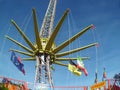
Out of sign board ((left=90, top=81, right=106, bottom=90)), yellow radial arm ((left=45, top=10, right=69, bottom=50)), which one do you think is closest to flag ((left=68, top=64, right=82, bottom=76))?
sign board ((left=90, top=81, right=106, bottom=90))

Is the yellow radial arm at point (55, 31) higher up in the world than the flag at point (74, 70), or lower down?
higher up

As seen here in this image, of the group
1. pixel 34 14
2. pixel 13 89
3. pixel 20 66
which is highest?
pixel 34 14

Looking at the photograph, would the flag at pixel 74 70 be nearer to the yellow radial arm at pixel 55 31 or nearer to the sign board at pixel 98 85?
the sign board at pixel 98 85

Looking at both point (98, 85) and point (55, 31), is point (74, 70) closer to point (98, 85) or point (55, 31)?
point (98, 85)

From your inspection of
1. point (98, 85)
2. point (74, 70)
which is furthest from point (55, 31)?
point (98, 85)

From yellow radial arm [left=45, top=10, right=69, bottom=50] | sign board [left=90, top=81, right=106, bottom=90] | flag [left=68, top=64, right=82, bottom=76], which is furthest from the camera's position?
yellow radial arm [left=45, top=10, right=69, bottom=50]

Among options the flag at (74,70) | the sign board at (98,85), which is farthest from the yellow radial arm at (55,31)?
the sign board at (98,85)

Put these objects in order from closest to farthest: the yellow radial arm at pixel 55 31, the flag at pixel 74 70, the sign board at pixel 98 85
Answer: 1. the sign board at pixel 98 85
2. the flag at pixel 74 70
3. the yellow radial arm at pixel 55 31

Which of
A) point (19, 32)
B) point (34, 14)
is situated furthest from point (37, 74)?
point (34, 14)

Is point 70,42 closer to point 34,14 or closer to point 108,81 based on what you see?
point 34,14

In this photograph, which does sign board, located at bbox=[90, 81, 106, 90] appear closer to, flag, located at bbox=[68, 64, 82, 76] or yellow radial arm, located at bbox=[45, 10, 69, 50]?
flag, located at bbox=[68, 64, 82, 76]

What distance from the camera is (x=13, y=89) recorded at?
92.4 ft

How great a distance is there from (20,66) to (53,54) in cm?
2403

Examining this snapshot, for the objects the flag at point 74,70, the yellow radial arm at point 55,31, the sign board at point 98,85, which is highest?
the yellow radial arm at point 55,31
